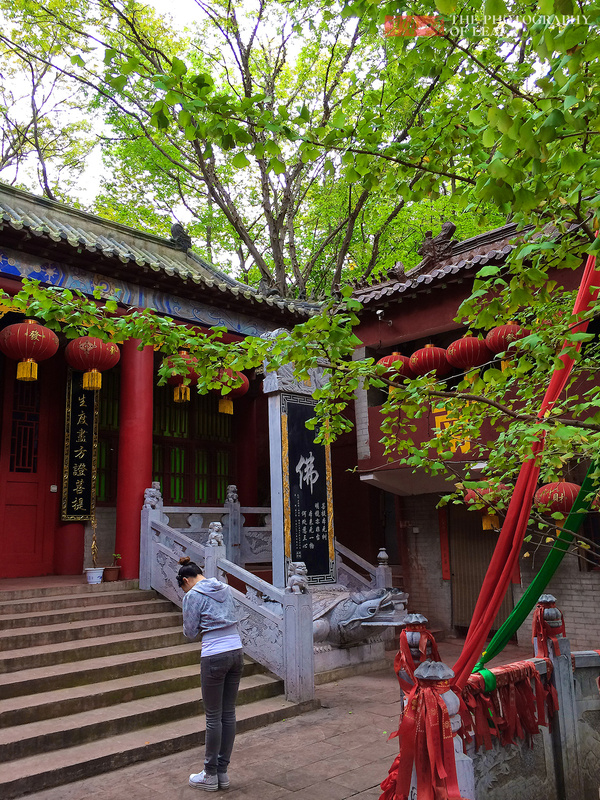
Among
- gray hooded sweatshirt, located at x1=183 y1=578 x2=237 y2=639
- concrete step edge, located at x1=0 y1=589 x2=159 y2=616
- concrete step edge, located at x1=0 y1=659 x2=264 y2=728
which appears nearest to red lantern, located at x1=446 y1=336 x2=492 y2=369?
concrete step edge, located at x1=0 y1=659 x2=264 y2=728

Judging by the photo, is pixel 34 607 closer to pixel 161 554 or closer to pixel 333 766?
pixel 161 554

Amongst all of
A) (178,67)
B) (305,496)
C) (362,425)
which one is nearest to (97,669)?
(305,496)

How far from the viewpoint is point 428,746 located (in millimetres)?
2518

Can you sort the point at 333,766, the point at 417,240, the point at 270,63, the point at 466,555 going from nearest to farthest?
the point at 333,766, the point at 466,555, the point at 270,63, the point at 417,240

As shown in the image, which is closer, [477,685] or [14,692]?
[477,685]

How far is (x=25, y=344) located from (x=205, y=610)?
438 cm

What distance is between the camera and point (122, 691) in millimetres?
5391

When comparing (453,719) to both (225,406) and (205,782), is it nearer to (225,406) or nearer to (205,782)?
(205,782)

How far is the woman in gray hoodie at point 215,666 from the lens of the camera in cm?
416

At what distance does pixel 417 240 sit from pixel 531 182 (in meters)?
13.3

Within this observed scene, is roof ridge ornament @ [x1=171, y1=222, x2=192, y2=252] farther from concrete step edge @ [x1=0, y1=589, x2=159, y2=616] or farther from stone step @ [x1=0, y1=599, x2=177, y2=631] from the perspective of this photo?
stone step @ [x1=0, y1=599, x2=177, y2=631]

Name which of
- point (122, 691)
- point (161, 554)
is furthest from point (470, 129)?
point (161, 554)

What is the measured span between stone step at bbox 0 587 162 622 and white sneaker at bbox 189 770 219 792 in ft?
10.3

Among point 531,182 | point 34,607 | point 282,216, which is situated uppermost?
point 282,216
